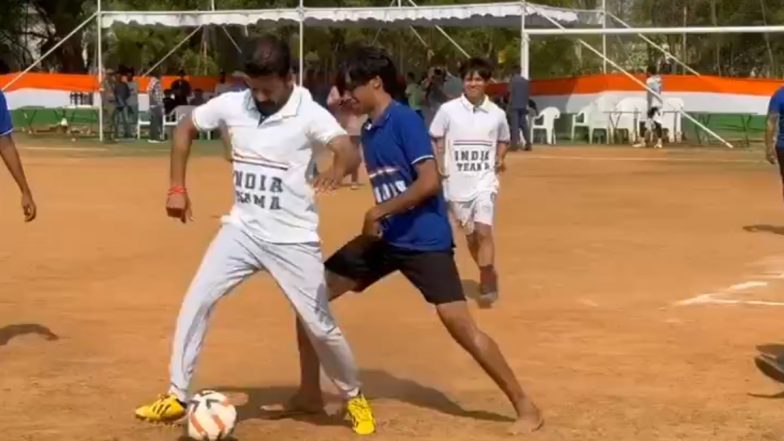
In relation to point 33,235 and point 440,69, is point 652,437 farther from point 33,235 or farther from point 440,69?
point 440,69

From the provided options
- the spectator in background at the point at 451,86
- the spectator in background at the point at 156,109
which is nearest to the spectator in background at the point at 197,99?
the spectator in background at the point at 156,109

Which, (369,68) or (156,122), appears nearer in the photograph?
(369,68)

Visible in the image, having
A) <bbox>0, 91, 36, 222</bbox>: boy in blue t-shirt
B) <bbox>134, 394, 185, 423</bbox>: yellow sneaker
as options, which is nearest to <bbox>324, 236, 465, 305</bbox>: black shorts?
<bbox>134, 394, 185, 423</bbox>: yellow sneaker

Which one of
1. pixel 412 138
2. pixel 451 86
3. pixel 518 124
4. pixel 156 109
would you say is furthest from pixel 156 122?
pixel 412 138

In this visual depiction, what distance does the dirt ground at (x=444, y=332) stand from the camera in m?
7.73

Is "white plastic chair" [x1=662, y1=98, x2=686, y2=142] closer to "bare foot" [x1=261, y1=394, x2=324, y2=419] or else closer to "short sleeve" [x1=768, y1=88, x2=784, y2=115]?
"short sleeve" [x1=768, y1=88, x2=784, y2=115]

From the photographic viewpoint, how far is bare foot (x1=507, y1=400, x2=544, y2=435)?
731 cm

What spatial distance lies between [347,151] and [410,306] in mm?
4554

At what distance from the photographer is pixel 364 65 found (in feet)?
23.6

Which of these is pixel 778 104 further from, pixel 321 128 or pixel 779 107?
pixel 321 128

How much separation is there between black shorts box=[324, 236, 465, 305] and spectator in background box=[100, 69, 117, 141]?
27876mm

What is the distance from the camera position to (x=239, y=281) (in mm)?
7117

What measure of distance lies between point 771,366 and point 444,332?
95.1 inches

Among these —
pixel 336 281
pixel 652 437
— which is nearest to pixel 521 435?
pixel 652 437
